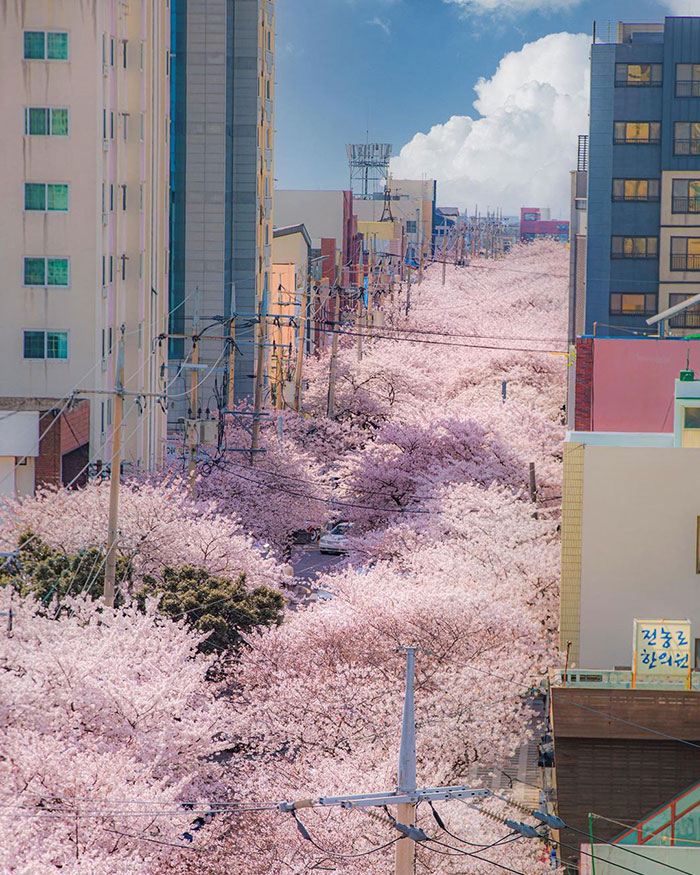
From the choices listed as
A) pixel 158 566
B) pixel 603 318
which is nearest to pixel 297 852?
pixel 158 566

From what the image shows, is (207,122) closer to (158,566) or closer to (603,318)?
(603,318)

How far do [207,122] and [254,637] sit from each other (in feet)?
166

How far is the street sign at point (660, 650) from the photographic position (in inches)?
883

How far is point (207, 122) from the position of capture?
7275 centimetres

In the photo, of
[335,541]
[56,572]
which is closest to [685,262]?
[335,541]

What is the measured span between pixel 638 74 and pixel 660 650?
5186cm

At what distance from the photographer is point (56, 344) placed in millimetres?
46688

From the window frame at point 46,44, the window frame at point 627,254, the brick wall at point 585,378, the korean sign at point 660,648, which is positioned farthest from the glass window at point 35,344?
the window frame at point 627,254

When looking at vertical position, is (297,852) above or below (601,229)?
below

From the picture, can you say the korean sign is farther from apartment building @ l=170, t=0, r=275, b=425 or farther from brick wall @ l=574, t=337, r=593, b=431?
apartment building @ l=170, t=0, r=275, b=425

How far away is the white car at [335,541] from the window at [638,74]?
28.8m

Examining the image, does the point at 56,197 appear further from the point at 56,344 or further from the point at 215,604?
the point at 215,604

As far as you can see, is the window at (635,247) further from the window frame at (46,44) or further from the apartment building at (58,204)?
the window frame at (46,44)

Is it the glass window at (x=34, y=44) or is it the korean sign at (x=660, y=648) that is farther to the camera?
the glass window at (x=34, y=44)
